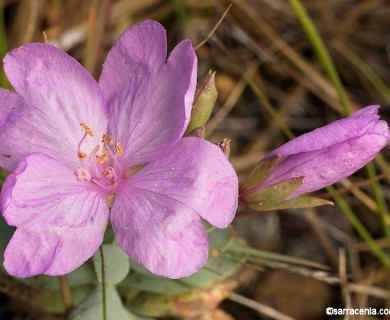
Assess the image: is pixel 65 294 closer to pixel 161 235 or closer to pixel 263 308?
pixel 161 235

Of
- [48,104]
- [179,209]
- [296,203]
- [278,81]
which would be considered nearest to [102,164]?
[48,104]

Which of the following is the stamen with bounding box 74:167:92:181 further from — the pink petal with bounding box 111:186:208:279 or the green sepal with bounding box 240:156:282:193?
the green sepal with bounding box 240:156:282:193

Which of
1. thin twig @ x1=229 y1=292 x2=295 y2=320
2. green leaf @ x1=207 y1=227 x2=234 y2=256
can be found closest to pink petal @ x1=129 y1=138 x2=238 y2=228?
green leaf @ x1=207 y1=227 x2=234 y2=256

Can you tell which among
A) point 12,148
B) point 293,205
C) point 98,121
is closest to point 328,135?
point 293,205

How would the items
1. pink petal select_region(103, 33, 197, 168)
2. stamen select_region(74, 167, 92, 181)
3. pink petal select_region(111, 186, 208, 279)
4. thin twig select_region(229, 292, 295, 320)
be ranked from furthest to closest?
thin twig select_region(229, 292, 295, 320), stamen select_region(74, 167, 92, 181), pink petal select_region(103, 33, 197, 168), pink petal select_region(111, 186, 208, 279)

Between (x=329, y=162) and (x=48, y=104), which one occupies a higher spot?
(x=48, y=104)

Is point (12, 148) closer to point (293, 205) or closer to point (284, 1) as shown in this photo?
point (293, 205)

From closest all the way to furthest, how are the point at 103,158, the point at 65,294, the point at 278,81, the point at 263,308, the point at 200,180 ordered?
the point at 200,180 → the point at 103,158 → the point at 65,294 → the point at 263,308 → the point at 278,81
